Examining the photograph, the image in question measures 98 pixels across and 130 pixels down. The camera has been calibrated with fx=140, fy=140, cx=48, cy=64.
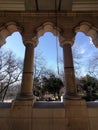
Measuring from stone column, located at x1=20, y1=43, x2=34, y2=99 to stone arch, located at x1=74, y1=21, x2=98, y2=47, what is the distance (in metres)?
1.07

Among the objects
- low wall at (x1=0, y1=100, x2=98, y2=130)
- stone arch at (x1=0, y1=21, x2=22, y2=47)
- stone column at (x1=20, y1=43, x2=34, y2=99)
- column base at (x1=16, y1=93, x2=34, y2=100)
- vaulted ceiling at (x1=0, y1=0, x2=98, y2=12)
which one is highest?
vaulted ceiling at (x1=0, y1=0, x2=98, y2=12)

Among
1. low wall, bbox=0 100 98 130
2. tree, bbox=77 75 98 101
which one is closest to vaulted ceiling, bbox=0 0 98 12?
low wall, bbox=0 100 98 130

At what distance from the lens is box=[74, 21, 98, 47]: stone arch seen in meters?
2.98

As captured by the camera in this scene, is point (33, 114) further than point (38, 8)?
No

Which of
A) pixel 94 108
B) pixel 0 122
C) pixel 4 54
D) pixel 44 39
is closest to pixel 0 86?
pixel 4 54

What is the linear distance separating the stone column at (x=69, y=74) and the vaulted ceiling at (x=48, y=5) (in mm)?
845

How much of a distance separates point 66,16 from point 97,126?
2.27 m

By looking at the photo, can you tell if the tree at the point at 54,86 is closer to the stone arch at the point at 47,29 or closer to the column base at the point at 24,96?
the stone arch at the point at 47,29

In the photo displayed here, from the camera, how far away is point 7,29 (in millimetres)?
3018

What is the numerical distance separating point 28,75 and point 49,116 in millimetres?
824

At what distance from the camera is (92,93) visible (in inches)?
Answer: 242

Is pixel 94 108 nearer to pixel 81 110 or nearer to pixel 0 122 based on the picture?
pixel 81 110

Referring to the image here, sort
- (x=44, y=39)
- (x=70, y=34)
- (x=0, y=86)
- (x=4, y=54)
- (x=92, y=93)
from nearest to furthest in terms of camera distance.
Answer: (x=70, y=34), (x=44, y=39), (x=92, y=93), (x=4, y=54), (x=0, y=86)

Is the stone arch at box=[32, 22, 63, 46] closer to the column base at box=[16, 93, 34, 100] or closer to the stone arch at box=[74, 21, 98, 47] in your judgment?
the stone arch at box=[74, 21, 98, 47]
